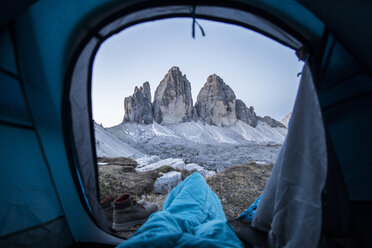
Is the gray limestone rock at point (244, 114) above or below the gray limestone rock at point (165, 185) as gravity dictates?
above

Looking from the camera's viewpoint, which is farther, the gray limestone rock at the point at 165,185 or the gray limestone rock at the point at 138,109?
the gray limestone rock at the point at 138,109

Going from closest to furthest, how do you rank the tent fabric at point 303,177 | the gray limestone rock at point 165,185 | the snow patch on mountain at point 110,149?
the tent fabric at point 303,177
the gray limestone rock at point 165,185
the snow patch on mountain at point 110,149

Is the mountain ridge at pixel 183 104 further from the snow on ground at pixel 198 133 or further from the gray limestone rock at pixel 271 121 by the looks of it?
the gray limestone rock at pixel 271 121

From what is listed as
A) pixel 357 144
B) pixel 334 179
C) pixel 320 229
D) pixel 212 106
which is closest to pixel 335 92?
pixel 357 144

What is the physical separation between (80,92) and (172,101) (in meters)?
39.8

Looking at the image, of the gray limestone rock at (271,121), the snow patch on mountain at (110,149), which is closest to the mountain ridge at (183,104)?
the gray limestone rock at (271,121)

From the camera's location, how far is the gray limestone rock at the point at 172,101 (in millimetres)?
39906

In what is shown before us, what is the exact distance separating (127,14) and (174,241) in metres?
1.50

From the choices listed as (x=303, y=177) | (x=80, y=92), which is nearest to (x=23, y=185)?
(x=80, y=92)

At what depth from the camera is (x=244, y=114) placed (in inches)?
1838

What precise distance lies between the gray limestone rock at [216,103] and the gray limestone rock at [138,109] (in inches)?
608

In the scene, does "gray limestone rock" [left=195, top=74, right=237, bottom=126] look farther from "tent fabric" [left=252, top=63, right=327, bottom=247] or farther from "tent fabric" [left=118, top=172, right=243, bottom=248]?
"tent fabric" [left=252, top=63, right=327, bottom=247]

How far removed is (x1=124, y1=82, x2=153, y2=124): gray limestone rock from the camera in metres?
36.9

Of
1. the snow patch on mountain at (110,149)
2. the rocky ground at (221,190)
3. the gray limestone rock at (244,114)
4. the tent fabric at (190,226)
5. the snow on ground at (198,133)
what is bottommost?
the rocky ground at (221,190)
